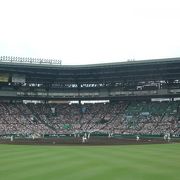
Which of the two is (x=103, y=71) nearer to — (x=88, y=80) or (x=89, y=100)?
(x=88, y=80)

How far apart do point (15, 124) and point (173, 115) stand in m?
38.9

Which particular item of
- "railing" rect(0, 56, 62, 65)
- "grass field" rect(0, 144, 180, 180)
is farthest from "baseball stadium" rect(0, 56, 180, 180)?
"grass field" rect(0, 144, 180, 180)

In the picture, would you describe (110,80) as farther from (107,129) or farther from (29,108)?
(29,108)

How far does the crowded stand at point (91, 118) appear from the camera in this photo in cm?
7941

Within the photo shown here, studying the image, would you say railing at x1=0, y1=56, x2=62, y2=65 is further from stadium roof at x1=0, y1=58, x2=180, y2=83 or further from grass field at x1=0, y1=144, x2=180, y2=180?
grass field at x1=0, y1=144, x2=180, y2=180

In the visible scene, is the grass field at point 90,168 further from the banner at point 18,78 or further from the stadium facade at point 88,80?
the banner at point 18,78

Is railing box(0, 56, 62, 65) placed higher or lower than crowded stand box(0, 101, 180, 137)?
higher

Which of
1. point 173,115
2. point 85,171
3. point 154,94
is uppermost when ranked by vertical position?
point 154,94

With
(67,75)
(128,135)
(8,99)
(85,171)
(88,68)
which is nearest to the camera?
(85,171)

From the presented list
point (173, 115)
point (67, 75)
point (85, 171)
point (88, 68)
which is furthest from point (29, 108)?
point (85, 171)

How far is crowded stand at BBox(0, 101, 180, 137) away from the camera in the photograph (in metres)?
79.4

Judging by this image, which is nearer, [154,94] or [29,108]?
[154,94]

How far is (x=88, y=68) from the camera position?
81.1 metres

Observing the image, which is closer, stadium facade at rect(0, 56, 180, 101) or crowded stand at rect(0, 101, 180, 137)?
stadium facade at rect(0, 56, 180, 101)
